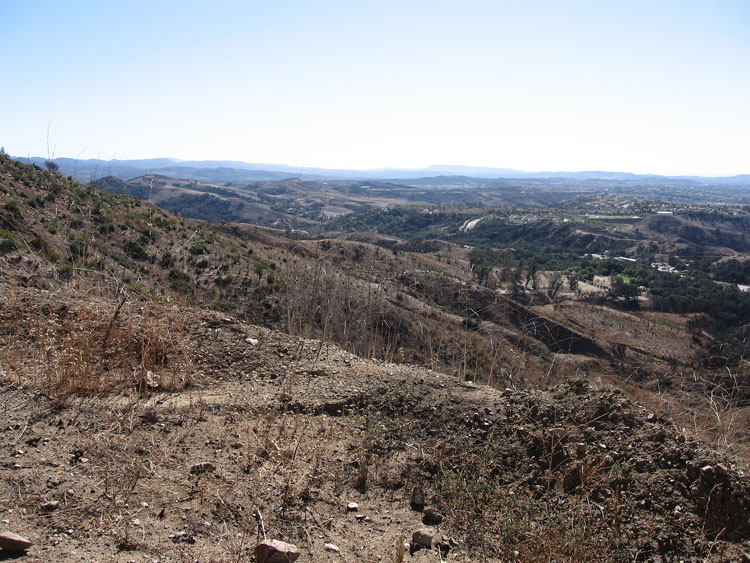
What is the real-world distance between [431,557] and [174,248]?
19.5 metres

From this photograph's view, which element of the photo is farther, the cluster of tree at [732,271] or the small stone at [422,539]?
the cluster of tree at [732,271]

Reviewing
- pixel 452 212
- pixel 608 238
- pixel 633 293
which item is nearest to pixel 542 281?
pixel 633 293

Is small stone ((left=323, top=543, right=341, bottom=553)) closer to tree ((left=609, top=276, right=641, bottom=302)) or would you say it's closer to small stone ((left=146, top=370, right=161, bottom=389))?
small stone ((left=146, top=370, right=161, bottom=389))

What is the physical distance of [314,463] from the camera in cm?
337

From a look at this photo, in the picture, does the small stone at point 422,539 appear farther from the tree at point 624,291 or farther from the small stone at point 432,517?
the tree at point 624,291

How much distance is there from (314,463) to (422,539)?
106cm

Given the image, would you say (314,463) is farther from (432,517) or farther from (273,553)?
(273,553)

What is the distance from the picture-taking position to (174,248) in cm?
1936

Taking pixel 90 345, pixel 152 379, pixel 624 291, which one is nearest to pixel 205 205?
pixel 624 291

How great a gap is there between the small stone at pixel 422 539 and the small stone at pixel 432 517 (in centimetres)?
23

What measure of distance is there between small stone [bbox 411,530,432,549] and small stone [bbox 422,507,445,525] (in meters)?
0.23

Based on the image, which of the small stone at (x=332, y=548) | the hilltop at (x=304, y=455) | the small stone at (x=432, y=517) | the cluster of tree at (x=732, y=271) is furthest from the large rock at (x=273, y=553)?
the cluster of tree at (x=732, y=271)

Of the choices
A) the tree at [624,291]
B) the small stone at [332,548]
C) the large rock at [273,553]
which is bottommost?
the tree at [624,291]

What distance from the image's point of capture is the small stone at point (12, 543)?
2006 mm
